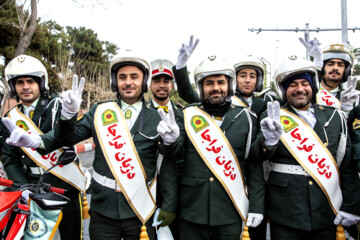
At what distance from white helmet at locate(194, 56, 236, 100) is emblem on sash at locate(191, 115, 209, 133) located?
0.24 meters

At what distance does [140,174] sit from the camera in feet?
8.81

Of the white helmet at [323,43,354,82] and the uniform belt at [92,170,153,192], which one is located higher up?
the white helmet at [323,43,354,82]

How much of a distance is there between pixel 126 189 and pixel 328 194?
1731mm

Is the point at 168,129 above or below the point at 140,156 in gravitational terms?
above

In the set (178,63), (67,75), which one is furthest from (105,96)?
(178,63)

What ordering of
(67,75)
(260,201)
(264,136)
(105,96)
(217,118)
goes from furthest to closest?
(105,96), (67,75), (217,118), (260,201), (264,136)

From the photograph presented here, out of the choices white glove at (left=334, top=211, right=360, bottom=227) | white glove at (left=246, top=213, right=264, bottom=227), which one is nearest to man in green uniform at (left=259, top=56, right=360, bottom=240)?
white glove at (left=334, top=211, right=360, bottom=227)

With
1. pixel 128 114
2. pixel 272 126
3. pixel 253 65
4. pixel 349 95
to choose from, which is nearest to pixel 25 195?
pixel 128 114

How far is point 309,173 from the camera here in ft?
8.52

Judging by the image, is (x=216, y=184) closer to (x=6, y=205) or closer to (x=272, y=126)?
(x=272, y=126)

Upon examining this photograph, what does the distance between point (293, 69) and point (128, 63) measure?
1.53m

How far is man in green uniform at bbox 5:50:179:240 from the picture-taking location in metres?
2.59

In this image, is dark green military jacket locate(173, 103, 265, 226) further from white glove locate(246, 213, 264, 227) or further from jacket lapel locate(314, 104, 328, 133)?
jacket lapel locate(314, 104, 328, 133)

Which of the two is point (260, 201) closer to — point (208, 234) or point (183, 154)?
point (208, 234)
